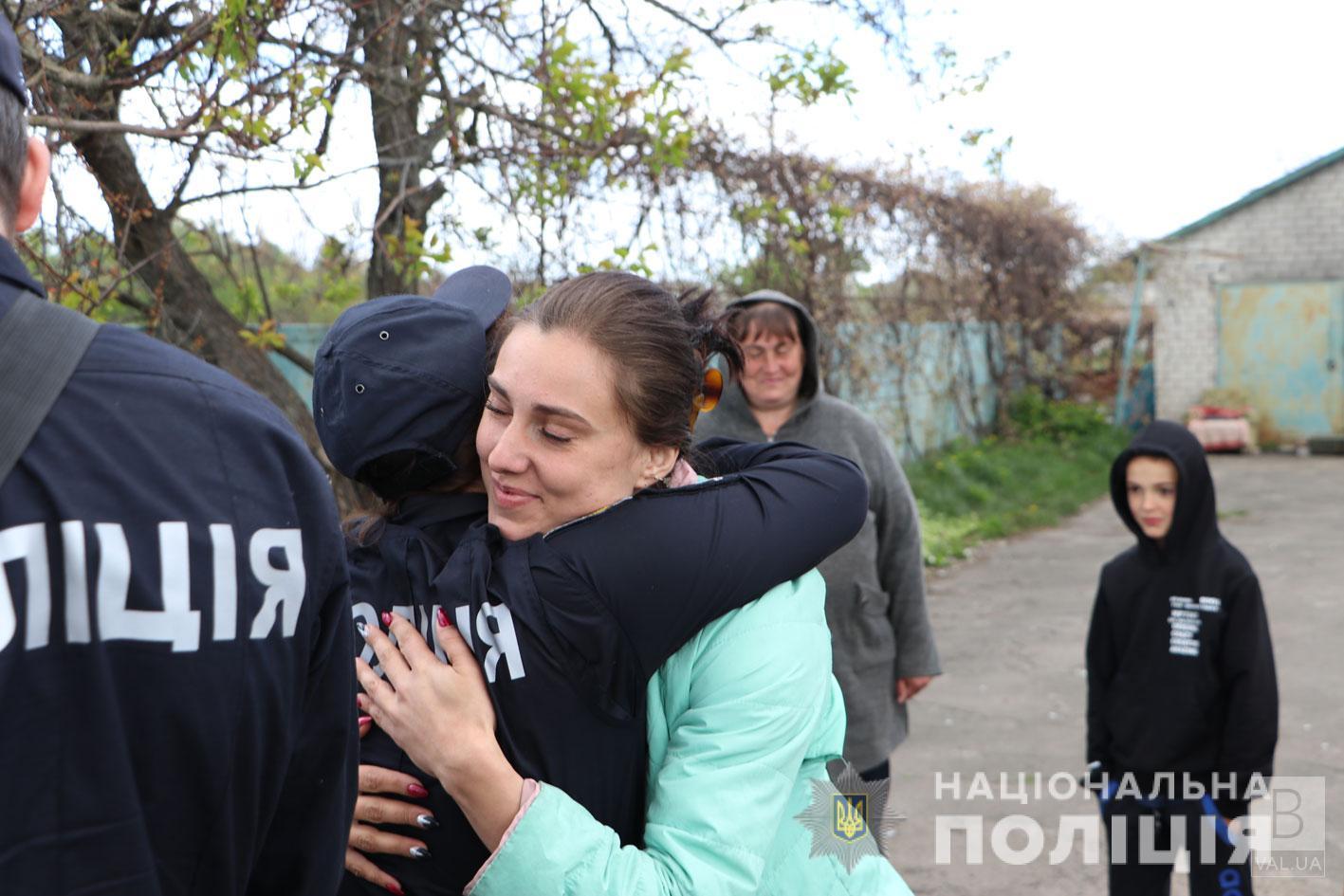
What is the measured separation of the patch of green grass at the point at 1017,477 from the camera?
10.2 m

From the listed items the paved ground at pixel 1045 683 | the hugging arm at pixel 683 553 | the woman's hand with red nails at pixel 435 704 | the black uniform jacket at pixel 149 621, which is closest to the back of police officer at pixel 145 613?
the black uniform jacket at pixel 149 621

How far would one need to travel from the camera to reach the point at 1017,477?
12.3 m

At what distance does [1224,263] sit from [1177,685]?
14.9 metres

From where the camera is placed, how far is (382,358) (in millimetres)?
1437

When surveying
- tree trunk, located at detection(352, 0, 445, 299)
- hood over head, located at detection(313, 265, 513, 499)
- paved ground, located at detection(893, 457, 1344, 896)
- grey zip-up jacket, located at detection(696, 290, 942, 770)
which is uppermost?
tree trunk, located at detection(352, 0, 445, 299)

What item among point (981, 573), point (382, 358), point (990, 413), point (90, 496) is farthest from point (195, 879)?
point (990, 413)

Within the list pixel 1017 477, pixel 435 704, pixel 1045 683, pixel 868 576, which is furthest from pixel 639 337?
pixel 1017 477

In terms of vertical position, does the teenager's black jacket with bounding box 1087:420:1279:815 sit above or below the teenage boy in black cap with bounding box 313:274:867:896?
below

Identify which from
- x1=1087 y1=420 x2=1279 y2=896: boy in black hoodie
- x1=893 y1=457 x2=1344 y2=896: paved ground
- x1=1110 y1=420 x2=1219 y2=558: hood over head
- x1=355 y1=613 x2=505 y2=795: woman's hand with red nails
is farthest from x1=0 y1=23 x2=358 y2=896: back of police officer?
x1=893 y1=457 x2=1344 y2=896: paved ground

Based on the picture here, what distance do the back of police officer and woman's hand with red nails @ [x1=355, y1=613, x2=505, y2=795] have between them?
0.22m

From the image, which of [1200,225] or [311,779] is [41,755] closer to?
[311,779]

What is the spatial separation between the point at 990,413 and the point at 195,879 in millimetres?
14156

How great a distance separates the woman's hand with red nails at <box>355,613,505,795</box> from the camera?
1286 mm
